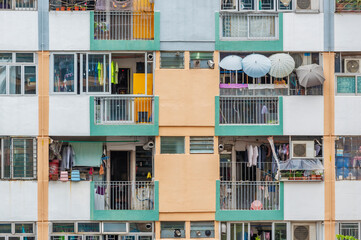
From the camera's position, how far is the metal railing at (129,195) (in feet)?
55.4

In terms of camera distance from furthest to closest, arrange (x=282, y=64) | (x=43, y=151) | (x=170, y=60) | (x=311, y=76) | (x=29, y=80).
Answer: (x=170, y=60)
(x=29, y=80)
(x=43, y=151)
(x=282, y=64)
(x=311, y=76)

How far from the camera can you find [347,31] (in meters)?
17.0

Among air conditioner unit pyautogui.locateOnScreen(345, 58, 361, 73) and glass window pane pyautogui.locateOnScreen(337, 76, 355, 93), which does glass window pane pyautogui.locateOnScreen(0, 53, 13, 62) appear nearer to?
glass window pane pyautogui.locateOnScreen(337, 76, 355, 93)

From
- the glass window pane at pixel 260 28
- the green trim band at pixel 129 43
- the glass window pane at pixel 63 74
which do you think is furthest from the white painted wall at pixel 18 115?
the glass window pane at pixel 260 28

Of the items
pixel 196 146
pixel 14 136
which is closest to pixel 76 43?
pixel 14 136

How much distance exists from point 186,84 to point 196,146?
2018 mm

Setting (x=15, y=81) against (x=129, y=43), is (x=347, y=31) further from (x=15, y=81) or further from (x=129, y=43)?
(x=15, y=81)

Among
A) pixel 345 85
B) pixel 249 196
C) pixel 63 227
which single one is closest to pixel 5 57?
pixel 63 227

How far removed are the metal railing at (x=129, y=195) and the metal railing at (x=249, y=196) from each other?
236 centimetres

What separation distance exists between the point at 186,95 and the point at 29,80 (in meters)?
5.04

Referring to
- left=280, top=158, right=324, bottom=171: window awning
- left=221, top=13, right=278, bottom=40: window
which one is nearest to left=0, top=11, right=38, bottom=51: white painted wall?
left=221, top=13, right=278, bottom=40: window

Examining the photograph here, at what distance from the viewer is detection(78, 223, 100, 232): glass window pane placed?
1684 centimetres

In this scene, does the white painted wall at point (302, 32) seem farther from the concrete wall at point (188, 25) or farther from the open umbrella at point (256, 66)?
the concrete wall at point (188, 25)

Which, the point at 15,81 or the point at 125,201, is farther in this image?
the point at 125,201
